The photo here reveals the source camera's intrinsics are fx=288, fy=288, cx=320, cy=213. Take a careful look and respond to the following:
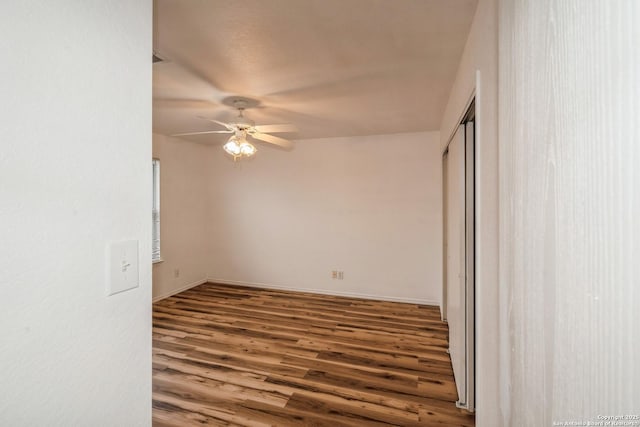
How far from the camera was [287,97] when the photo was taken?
2.72m

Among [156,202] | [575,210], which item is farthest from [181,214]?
[575,210]

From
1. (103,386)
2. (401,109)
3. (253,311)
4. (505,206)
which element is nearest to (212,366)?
(253,311)

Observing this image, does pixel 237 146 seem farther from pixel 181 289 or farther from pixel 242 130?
pixel 181 289

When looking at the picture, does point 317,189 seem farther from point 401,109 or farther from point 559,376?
point 559,376

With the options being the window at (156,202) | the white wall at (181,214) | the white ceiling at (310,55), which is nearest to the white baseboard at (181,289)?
the white wall at (181,214)

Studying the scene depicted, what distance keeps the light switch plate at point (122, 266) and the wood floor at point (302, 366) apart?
164 cm

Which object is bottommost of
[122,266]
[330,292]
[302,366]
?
[302,366]

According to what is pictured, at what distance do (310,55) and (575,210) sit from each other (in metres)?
1.87

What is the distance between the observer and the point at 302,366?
255 cm

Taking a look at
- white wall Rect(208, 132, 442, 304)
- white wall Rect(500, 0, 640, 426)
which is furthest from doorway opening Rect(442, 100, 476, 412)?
white wall Rect(208, 132, 442, 304)

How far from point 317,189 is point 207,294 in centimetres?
243

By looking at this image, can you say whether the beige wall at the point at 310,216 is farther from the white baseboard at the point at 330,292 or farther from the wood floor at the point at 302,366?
the wood floor at the point at 302,366

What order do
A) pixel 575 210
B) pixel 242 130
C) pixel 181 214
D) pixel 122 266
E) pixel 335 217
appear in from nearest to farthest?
1. pixel 575 210
2. pixel 122 266
3. pixel 242 130
4. pixel 335 217
5. pixel 181 214

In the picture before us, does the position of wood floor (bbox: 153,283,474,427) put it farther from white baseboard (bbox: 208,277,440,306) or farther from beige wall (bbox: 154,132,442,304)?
beige wall (bbox: 154,132,442,304)
